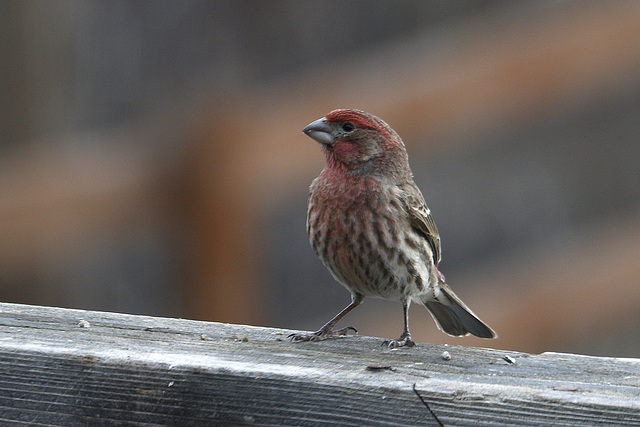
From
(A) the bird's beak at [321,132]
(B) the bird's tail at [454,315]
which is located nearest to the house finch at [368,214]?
(A) the bird's beak at [321,132]

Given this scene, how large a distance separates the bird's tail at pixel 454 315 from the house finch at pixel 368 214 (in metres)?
0.27

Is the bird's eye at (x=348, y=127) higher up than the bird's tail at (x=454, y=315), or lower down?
higher up

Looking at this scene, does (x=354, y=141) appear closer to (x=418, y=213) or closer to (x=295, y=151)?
(x=418, y=213)

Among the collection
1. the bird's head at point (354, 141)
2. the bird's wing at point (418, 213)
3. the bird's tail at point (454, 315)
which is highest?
the bird's head at point (354, 141)

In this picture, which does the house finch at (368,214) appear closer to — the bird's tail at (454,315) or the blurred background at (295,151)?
the bird's tail at (454,315)

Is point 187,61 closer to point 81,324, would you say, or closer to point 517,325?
point 517,325

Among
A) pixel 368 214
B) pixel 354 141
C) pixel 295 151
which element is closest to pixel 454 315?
pixel 368 214

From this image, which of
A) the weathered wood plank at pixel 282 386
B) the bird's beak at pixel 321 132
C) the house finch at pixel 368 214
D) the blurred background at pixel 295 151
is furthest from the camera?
the blurred background at pixel 295 151

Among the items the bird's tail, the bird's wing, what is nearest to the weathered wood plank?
the bird's wing

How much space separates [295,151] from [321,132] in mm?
1265

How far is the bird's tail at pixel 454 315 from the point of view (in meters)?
4.22

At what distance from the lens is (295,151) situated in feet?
16.5

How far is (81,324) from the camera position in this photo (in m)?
2.56

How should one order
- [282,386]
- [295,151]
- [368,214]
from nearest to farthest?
[282,386] < [368,214] < [295,151]
